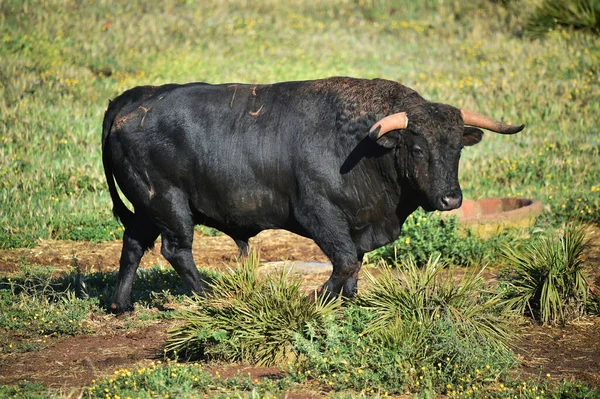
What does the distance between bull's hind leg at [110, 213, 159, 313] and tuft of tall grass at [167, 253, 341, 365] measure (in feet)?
5.18

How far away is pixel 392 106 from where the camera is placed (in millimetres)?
7684

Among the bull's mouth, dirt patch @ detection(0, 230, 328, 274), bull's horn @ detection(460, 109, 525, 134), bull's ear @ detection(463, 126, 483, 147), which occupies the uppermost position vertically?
bull's horn @ detection(460, 109, 525, 134)

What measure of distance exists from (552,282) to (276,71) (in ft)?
39.7

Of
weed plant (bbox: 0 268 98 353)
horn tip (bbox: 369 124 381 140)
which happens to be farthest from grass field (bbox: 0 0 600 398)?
horn tip (bbox: 369 124 381 140)

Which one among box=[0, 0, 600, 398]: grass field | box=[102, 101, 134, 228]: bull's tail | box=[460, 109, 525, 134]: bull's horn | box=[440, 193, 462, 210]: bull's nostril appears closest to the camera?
box=[440, 193, 462, 210]: bull's nostril

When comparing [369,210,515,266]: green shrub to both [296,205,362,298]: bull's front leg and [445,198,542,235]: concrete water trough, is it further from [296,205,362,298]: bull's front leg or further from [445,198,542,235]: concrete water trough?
[296,205,362,298]: bull's front leg

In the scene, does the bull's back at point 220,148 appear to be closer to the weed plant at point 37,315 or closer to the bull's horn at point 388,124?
the bull's horn at point 388,124

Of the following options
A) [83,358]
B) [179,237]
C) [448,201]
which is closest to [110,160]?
[179,237]

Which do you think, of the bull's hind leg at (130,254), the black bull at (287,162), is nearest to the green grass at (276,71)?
the bull's hind leg at (130,254)

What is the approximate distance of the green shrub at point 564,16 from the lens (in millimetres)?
20375

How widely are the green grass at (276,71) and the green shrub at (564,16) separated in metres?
0.37

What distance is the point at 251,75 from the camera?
62.6ft

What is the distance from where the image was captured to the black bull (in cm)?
753

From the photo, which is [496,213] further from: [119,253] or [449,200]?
[119,253]
